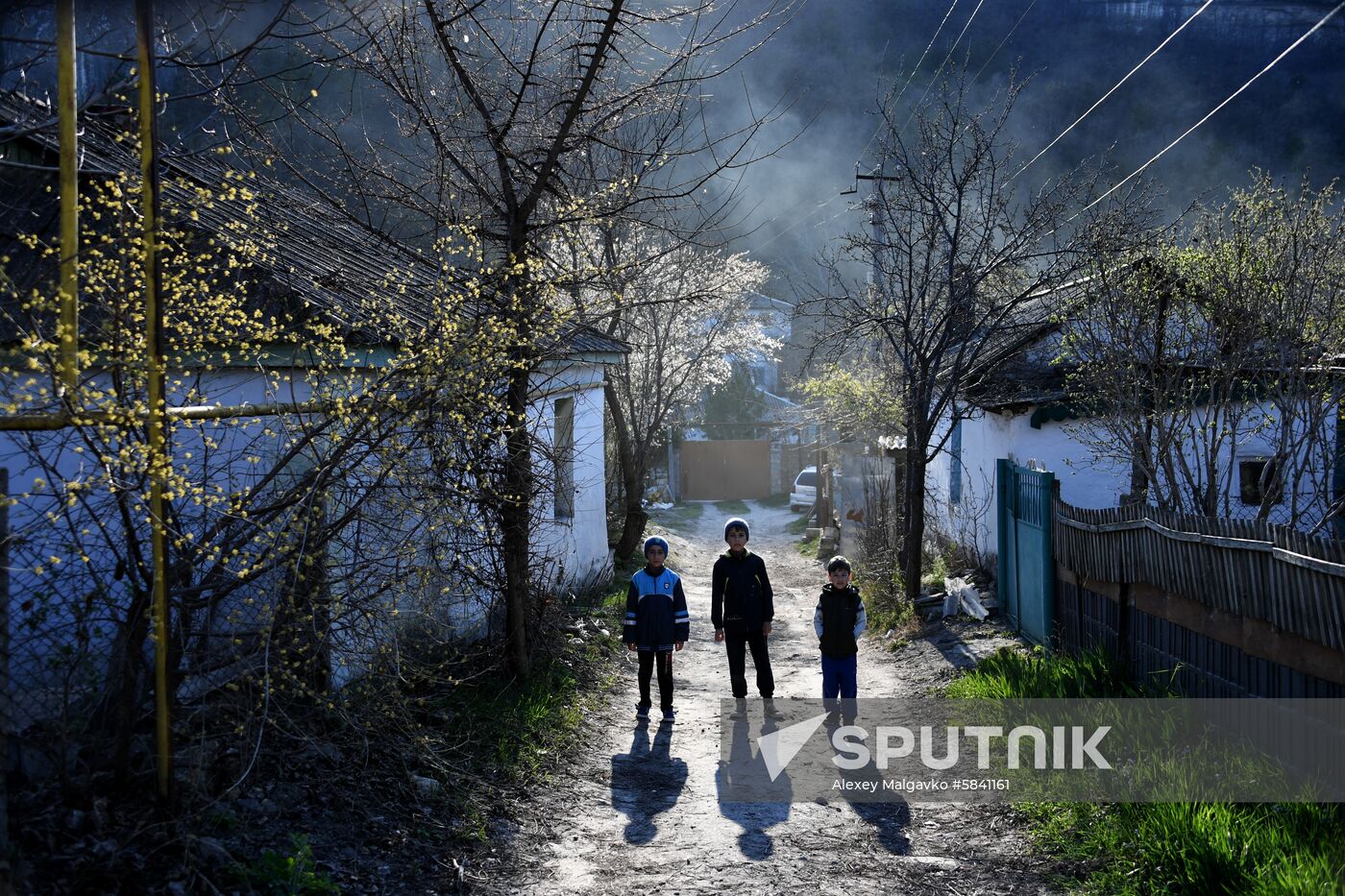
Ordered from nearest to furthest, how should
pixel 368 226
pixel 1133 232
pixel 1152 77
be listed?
pixel 368 226 < pixel 1133 232 < pixel 1152 77

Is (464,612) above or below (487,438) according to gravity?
below

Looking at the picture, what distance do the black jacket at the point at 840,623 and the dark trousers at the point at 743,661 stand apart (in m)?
0.62

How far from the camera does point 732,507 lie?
113 ft

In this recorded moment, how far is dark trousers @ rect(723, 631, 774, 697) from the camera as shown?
8.08m

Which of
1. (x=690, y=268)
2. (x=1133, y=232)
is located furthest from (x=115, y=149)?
(x=690, y=268)

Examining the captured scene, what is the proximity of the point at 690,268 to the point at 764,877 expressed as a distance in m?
17.7

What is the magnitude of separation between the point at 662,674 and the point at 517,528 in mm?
1613

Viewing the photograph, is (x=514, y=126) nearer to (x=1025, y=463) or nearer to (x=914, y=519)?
(x=914, y=519)

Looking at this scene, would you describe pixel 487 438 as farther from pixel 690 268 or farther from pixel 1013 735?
pixel 690 268

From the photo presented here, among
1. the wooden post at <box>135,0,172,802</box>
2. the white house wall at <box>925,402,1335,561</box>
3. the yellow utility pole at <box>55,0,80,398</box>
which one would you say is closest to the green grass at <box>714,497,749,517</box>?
the white house wall at <box>925,402,1335,561</box>

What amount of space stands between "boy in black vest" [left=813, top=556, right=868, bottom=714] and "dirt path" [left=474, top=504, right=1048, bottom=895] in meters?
0.97

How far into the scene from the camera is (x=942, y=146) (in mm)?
12039

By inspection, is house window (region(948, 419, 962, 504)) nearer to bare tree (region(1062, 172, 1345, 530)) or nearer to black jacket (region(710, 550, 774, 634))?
bare tree (region(1062, 172, 1345, 530))

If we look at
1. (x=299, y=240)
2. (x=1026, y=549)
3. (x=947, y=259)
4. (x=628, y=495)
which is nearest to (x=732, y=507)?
(x=628, y=495)
